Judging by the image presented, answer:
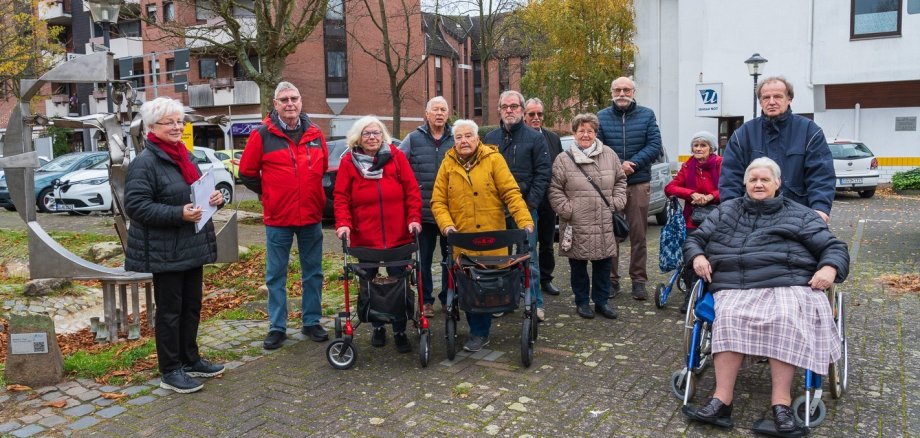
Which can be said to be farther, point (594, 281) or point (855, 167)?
point (855, 167)

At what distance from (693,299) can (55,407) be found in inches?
157

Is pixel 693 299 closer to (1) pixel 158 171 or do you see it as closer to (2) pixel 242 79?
(1) pixel 158 171

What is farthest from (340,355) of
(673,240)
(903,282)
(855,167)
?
(855,167)

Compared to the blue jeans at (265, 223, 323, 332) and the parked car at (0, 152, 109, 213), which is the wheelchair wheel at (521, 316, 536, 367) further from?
the parked car at (0, 152, 109, 213)

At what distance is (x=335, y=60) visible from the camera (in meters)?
39.3

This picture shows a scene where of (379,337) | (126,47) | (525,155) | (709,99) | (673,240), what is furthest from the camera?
(126,47)

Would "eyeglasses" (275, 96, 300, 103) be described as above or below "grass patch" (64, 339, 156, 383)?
above

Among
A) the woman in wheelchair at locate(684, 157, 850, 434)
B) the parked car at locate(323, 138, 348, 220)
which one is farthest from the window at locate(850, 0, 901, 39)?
the woman in wheelchair at locate(684, 157, 850, 434)

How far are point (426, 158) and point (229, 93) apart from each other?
33138 mm

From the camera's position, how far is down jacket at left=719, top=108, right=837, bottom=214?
4738mm

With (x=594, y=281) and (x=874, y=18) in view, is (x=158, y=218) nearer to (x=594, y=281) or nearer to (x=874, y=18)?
(x=594, y=281)

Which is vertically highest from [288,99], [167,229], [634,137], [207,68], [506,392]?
[207,68]

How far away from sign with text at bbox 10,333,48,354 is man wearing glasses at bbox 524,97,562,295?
3.91 m

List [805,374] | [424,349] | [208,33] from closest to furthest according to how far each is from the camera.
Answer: [805,374] → [424,349] → [208,33]
